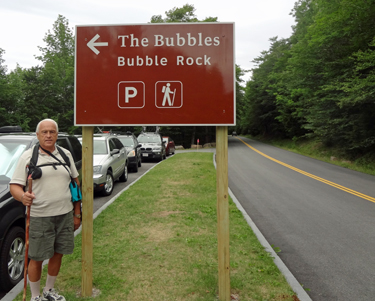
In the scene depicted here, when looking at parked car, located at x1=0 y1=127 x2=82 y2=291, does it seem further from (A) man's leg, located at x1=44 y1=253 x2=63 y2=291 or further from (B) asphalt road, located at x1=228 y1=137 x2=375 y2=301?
(B) asphalt road, located at x1=228 y1=137 x2=375 y2=301

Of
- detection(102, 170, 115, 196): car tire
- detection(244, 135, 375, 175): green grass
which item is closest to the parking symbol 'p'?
detection(102, 170, 115, 196): car tire

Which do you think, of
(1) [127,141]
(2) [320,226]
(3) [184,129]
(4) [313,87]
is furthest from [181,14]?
(2) [320,226]

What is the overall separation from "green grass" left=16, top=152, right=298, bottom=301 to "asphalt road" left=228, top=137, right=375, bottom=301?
58 centimetres

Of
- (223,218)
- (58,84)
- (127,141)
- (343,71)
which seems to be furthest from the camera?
(58,84)

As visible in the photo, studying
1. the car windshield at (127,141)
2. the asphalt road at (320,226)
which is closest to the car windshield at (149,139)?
the car windshield at (127,141)

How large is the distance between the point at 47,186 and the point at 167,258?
2.18 meters

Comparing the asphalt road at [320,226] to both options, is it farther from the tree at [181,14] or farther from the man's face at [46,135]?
the tree at [181,14]

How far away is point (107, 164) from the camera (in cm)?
946

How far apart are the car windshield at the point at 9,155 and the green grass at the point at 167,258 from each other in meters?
1.43

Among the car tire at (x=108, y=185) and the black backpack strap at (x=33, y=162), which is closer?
the black backpack strap at (x=33, y=162)

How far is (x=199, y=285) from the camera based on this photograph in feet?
12.5

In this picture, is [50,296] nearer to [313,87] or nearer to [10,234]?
[10,234]

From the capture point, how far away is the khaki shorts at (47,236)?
10.1ft

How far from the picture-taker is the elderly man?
3023 millimetres
